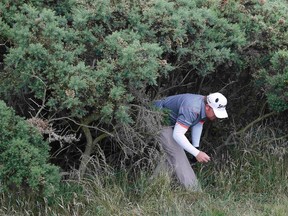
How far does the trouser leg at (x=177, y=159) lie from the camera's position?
6.88 m

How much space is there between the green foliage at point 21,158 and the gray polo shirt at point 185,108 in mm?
1630

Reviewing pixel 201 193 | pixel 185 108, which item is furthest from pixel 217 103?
pixel 201 193

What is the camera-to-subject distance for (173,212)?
613 cm

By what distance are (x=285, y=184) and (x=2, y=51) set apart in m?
3.32

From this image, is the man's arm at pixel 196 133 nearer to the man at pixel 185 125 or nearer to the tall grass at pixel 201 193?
the man at pixel 185 125

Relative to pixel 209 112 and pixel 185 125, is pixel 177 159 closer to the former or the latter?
pixel 185 125

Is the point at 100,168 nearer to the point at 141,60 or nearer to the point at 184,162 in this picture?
the point at 184,162

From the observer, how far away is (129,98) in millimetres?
5883

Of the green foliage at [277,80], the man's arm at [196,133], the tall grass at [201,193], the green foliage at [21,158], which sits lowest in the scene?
the tall grass at [201,193]

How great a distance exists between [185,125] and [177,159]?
1.51 ft

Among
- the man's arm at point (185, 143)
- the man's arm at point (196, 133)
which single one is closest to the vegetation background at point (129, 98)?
the man's arm at point (185, 143)

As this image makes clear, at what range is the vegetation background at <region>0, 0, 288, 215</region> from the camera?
226 inches

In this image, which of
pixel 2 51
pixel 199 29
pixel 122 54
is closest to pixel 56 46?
pixel 122 54

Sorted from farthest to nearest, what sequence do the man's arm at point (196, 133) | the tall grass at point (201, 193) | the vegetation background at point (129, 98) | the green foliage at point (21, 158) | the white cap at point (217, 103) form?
the man's arm at point (196, 133)
the white cap at point (217, 103)
the tall grass at point (201, 193)
the vegetation background at point (129, 98)
the green foliage at point (21, 158)
